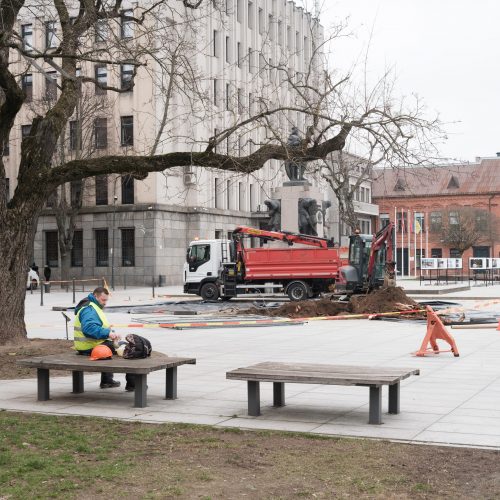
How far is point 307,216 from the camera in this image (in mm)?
41656

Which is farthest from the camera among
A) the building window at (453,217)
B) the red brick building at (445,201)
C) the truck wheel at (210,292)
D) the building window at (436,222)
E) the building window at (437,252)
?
the building window at (437,252)

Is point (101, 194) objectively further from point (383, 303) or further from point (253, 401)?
point (253, 401)

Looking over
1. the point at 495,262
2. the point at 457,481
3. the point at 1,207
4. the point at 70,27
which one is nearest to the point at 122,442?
the point at 457,481

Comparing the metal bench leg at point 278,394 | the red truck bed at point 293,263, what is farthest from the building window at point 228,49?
the metal bench leg at point 278,394

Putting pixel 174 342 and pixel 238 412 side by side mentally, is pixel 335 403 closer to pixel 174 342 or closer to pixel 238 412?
pixel 238 412

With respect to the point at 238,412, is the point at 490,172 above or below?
above

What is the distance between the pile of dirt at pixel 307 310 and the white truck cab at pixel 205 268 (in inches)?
369

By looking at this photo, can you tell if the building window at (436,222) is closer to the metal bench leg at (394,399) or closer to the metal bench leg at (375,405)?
the metal bench leg at (394,399)

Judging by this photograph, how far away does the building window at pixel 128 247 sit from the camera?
56.4 metres

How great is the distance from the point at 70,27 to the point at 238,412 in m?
8.99

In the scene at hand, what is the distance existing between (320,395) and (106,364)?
272 cm

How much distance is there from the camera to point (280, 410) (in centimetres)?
989

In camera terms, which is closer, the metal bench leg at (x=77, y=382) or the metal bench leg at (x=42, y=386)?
the metal bench leg at (x=42, y=386)

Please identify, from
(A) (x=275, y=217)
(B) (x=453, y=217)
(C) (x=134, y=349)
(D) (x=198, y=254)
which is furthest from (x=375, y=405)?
(B) (x=453, y=217)
